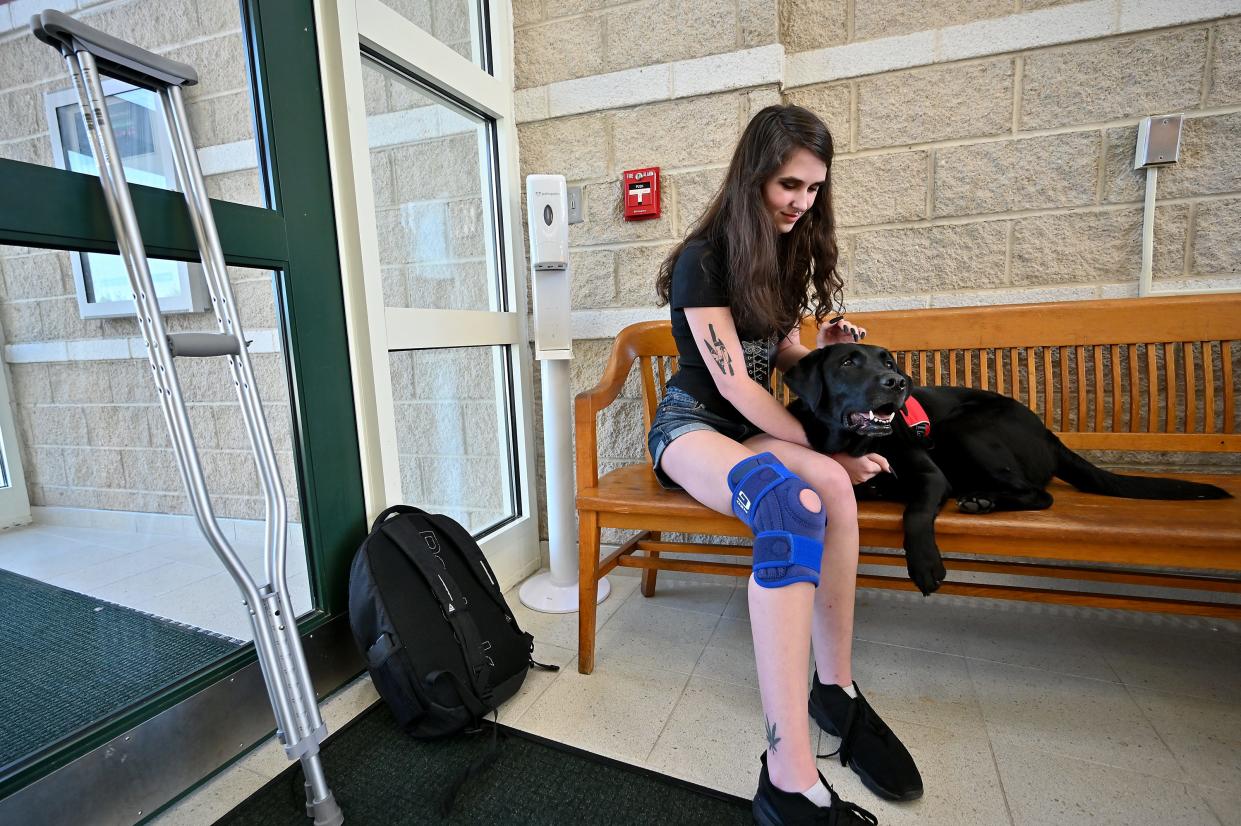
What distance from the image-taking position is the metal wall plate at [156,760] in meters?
0.94

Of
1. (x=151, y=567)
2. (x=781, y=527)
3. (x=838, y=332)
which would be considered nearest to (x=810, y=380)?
(x=838, y=332)

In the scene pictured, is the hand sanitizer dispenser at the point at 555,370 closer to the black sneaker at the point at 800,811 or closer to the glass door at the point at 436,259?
the glass door at the point at 436,259

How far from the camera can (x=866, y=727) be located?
113cm

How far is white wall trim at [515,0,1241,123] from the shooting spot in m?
1.54

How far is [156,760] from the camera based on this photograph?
108 cm

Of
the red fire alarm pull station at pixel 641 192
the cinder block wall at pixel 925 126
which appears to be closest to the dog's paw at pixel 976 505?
the cinder block wall at pixel 925 126

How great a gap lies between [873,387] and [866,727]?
0.67 m

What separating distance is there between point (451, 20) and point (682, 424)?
1611 mm

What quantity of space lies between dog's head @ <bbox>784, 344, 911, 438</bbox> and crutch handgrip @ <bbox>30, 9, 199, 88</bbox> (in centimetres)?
131

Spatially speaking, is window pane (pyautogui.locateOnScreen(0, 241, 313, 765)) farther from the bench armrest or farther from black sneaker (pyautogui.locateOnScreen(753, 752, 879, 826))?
black sneaker (pyautogui.locateOnScreen(753, 752, 879, 826))

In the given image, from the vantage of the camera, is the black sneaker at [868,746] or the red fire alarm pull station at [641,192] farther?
the red fire alarm pull station at [641,192]

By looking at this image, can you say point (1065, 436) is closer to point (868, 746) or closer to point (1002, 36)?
point (868, 746)

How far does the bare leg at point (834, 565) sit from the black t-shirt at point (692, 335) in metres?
0.25

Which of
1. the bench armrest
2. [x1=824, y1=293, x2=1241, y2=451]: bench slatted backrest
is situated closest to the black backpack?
the bench armrest
